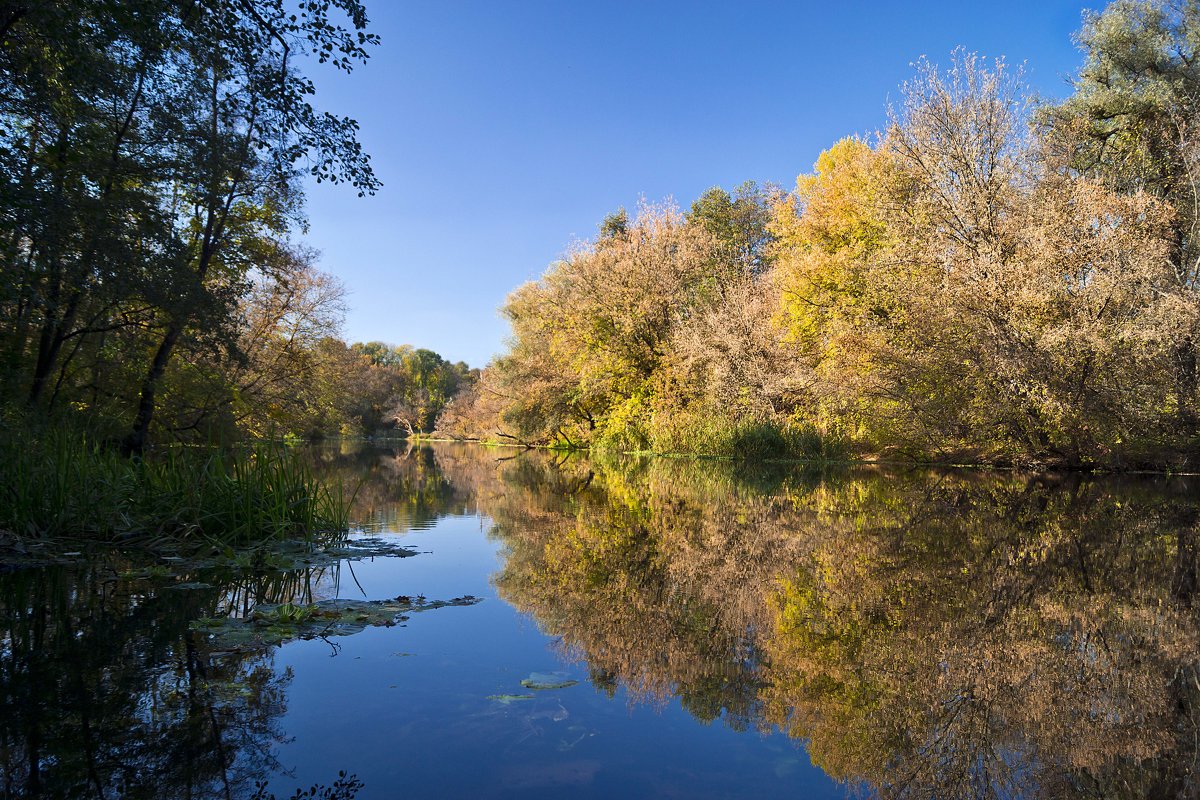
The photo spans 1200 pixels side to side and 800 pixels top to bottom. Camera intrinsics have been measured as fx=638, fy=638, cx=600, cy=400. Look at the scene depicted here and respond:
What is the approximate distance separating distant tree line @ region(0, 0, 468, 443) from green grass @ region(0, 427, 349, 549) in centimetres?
53

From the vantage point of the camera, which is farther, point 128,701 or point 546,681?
point 546,681

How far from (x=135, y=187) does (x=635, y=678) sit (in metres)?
12.6

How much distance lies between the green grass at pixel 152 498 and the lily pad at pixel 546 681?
135 inches

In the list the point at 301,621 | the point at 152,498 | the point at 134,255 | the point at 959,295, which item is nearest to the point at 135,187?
the point at 134,255

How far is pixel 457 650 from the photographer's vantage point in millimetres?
3348

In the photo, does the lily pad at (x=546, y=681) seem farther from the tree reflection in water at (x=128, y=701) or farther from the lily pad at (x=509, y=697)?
the tree reflection in water at (x=128, y=701)

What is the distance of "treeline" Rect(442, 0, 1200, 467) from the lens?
13984mm

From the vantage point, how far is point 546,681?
2955 millimetres

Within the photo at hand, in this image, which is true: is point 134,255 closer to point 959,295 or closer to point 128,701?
point 128,701

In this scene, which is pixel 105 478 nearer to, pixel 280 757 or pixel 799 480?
Result: pixel 280 757

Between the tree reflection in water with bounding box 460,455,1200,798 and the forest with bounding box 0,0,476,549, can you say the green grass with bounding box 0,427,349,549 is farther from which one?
the tree reflection in water with bounding box 460,455,1200,798

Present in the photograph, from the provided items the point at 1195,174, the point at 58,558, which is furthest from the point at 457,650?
the point at 1195,174

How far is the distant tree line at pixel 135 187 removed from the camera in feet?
23.9

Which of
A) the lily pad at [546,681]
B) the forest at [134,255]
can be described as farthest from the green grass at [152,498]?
the lily pad at [546,681]
